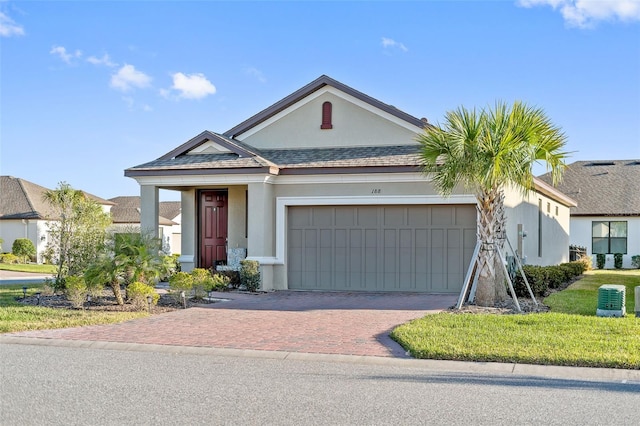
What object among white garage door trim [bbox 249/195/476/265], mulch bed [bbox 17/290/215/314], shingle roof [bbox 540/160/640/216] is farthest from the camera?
shingle roof [bbox 540/160/640/216]

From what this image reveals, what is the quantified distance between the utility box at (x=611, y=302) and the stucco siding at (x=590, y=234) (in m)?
21.8

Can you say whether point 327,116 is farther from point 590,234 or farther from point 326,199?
point 590,234

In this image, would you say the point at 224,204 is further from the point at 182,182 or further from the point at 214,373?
the point at 214,373

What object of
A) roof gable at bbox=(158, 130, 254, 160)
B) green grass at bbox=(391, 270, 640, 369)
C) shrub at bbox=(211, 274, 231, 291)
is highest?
roof gable at bbox=(158, 130, 254, 160)

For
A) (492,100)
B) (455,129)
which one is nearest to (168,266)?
(455,129)

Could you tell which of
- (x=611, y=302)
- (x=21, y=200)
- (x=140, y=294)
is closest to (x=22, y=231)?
(x=21, y=200)

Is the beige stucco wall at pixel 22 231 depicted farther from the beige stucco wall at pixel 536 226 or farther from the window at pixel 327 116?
the beige stucco wall at pixel 536 226

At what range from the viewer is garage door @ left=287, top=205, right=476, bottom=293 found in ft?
58.2

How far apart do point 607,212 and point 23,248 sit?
30966mm

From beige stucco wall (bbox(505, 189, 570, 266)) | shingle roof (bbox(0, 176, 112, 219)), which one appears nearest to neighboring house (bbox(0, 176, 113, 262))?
shingle roof (bbox(0, 176, 112, 219))

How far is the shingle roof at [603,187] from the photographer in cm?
3353

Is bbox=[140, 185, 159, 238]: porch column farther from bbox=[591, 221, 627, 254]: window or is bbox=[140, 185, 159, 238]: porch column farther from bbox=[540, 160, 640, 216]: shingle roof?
bbox=[591, 221, 627, 254]: window

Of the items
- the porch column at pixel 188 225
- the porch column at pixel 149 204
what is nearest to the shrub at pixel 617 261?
the porch column at pixel 188 225

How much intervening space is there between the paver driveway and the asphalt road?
1105 millimetres
